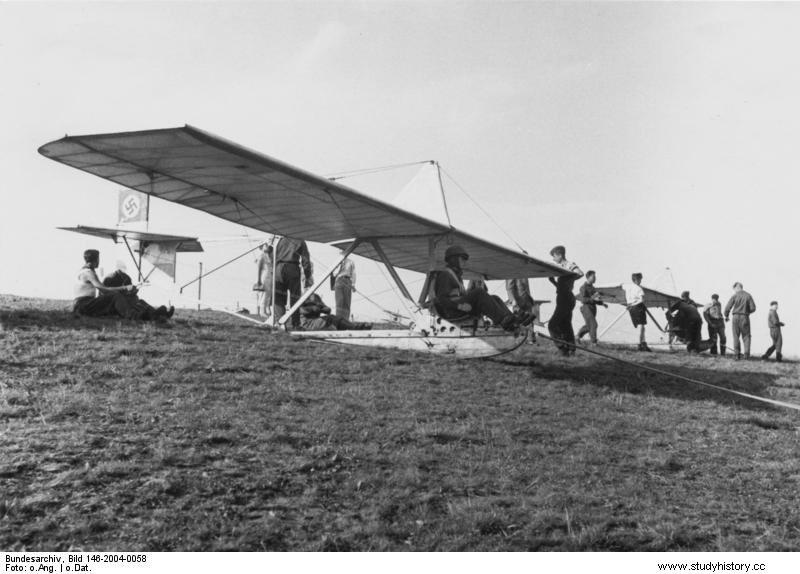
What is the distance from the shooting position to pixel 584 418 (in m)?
8.01

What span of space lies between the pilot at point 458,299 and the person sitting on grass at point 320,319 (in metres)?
2.42

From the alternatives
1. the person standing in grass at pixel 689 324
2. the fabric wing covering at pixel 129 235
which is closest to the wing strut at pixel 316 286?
the fabric wing covering at pixel 129 235

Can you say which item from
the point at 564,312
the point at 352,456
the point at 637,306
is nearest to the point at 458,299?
the point at 564,312

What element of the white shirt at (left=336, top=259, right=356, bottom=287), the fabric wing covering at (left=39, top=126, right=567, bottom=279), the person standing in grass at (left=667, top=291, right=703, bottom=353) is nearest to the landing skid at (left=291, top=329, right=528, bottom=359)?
the fabric wing covering at (left=39, top=126, right=567, bottom=279)

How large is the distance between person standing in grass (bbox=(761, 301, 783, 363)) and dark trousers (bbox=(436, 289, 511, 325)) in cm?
1098

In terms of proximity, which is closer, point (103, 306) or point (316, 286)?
point (103, 306)

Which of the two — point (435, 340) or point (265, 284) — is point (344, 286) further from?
point (435, 340)

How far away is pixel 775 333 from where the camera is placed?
18172mm

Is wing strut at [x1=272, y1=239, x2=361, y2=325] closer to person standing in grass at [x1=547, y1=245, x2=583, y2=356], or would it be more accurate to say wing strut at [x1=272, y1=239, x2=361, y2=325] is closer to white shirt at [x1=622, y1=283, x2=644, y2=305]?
person standing in grass at [x1=547, y1=245, x2=583, y2=356]

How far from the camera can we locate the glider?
26.5ft

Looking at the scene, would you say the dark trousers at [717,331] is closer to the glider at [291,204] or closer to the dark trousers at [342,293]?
the glider at [291,204]

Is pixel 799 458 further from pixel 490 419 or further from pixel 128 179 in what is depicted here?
pixel 128 179

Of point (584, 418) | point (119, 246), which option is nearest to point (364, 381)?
point (584, 418)

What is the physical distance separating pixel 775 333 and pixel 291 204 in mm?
13582
